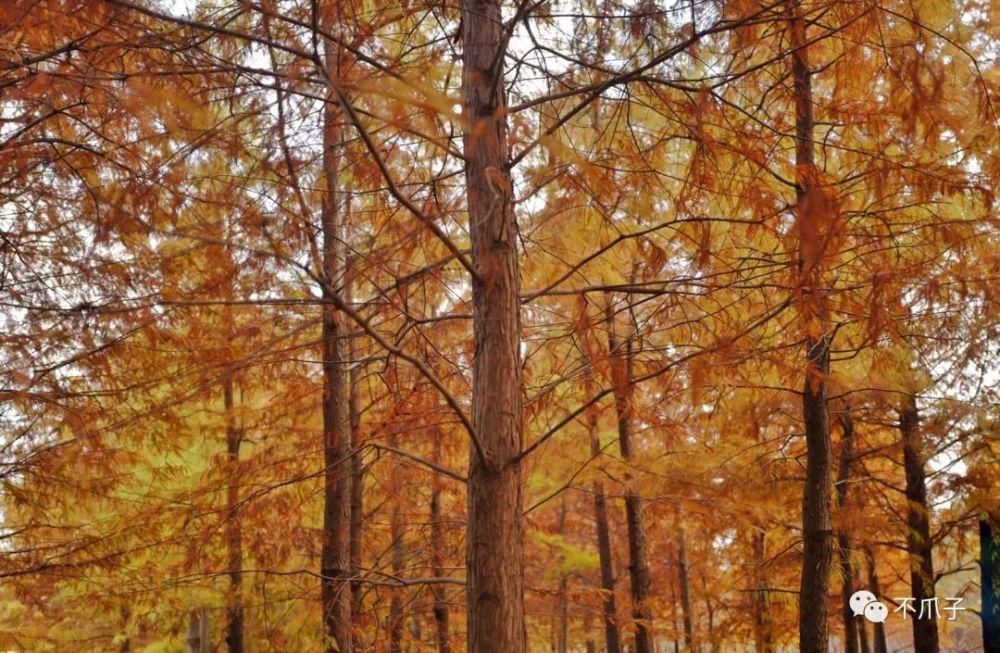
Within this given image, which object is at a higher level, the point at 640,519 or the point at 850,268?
the point at 850,268

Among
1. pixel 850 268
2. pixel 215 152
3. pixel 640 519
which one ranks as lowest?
pixel 640 519

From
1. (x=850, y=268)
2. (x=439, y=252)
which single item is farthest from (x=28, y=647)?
(x=850, y=268)

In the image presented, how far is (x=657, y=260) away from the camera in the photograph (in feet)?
12.5

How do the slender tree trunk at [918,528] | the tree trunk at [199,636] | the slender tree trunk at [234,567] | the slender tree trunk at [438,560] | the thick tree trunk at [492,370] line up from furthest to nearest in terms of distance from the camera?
the tree trunk at [199,636], the slender tree trunk at [918,528], the slender tree trunk at [234,567], the slender tree trunk at [438,560], the thick tree trunk at [492,370]

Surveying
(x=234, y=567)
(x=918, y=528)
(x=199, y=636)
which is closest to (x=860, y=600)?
(x=918, y=528)

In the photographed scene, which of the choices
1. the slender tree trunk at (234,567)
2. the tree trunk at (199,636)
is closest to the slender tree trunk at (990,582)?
the slender tree trunk at (234,567)

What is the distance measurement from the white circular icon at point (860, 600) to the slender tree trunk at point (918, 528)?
1.57 ft

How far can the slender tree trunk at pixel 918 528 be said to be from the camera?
8102 mm

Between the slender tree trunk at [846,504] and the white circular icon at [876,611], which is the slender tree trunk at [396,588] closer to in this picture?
the slender tree trunk at [846,504]

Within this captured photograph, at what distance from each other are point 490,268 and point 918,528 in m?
7.45

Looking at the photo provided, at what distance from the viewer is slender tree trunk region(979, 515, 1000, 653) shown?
8039 millimetres

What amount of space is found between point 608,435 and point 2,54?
35.2ft

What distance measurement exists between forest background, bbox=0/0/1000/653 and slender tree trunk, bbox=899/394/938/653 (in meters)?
0.06

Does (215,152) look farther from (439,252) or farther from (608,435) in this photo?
(608,435)
